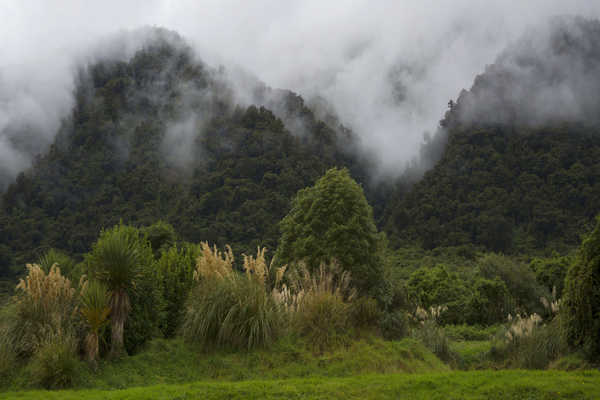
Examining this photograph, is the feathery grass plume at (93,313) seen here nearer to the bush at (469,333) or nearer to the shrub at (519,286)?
the bush at (469,333)

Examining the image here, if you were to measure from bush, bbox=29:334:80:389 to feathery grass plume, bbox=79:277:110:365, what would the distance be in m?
0.46

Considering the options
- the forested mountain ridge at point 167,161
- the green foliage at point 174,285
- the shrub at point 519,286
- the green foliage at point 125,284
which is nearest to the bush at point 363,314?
the green foliage at point 174,285

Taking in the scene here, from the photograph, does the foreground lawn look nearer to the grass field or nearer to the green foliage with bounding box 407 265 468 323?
the grass field

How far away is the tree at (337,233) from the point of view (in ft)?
40.6

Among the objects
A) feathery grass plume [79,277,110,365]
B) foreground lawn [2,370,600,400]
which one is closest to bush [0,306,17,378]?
foreground lawn [2,370,600,400]

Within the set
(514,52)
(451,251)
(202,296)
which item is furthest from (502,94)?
(202,296)

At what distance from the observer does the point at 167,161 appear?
72875 mm

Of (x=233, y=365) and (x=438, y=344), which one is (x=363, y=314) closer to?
(x=438, y=344)

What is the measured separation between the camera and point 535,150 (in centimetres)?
6538

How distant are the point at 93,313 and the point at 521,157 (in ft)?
219

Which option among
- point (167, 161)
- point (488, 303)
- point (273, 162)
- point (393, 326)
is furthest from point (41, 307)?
point (167, 161)

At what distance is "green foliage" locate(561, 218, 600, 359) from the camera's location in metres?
8.13

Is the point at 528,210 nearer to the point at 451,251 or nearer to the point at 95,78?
the point at 451,251

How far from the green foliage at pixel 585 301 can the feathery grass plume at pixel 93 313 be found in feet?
27.1
